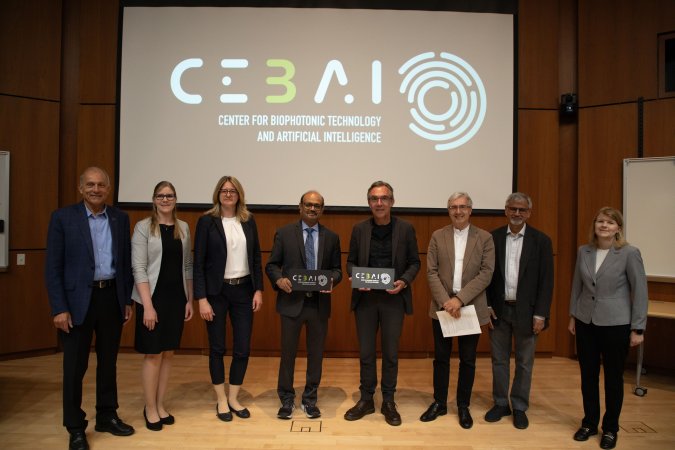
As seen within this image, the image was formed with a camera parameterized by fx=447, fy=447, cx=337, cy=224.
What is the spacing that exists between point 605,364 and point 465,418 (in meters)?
0.97

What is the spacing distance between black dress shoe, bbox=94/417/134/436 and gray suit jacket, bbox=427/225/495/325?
217 cm

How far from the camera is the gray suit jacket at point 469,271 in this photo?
3.04m

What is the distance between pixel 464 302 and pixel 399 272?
48cm

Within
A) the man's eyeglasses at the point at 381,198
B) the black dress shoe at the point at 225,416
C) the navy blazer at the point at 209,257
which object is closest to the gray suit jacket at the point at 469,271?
the man's eyeglasses at the point at 381,198

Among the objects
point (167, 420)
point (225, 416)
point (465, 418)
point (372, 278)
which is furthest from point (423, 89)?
point (167, 420)

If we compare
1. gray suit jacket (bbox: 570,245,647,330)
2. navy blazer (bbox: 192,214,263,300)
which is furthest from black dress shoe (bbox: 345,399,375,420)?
gray suit jacket (bbox: 570,245,647,330)

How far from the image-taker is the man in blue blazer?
2660 mm

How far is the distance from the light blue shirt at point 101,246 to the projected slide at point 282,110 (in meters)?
1.97

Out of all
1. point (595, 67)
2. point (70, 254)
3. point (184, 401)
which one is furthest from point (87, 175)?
point (595, 67)

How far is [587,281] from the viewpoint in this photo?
9.48 ft

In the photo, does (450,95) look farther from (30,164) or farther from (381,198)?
(30,164)

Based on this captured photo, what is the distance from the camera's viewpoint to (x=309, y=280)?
303 cm

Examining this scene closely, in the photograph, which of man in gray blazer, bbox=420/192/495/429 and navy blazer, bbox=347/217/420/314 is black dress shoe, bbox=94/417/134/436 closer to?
navy blazer, bbox=347/217/420/314

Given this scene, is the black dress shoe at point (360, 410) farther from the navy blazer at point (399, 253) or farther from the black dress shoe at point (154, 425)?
the black dress shoe at point (154, 425)
